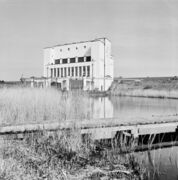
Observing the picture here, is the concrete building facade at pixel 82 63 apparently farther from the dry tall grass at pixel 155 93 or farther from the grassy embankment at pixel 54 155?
the grassy embankment at pixel 54 155

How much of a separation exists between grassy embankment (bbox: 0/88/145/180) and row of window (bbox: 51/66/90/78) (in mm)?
29217

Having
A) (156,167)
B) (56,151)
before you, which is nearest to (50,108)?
(56,151)

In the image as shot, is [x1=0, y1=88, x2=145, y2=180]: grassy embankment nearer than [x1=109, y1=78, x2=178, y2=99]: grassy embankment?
Yes

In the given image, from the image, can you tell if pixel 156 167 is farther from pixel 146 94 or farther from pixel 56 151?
pixel 146 94

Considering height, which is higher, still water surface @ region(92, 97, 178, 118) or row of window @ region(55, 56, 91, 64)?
row of window @ region(55, 56, 91, 64)

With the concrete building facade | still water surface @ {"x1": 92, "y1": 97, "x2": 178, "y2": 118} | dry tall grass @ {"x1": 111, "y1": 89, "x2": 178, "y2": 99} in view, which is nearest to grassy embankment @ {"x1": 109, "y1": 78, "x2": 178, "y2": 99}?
dry tall grass @ {"x1": 111, "y1": 89, "x2": 178, "y2": 99}

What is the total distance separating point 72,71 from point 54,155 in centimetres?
3376

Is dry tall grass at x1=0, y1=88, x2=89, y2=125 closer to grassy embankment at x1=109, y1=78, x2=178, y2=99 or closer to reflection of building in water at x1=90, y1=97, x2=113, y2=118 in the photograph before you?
reflection of building in water at x1=90, y1=97, x2=113, y2=118

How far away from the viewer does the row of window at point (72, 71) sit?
3531 cm

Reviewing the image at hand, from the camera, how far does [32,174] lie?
2.58m

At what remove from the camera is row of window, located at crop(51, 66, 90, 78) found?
3531cm

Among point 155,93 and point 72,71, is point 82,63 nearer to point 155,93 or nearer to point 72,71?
point 72,71

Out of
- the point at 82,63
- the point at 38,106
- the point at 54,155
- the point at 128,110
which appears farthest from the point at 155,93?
the point at 54,155

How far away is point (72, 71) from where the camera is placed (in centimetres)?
3681
